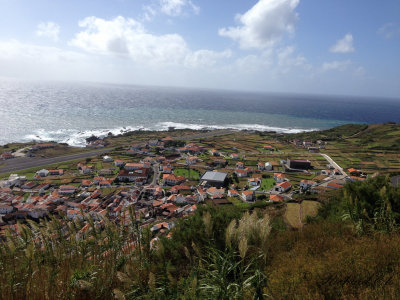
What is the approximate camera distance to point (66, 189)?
105 ft

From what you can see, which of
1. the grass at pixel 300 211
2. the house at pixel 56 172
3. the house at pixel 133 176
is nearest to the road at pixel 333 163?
the grass at pixel 300 211

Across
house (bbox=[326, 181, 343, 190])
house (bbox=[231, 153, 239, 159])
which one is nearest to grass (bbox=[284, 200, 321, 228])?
house (bbox=[326, 181, 343, 190])

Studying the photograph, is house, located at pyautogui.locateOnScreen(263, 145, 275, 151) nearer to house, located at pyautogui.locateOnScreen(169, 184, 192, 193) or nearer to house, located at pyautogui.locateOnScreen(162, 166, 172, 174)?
house, located at pyautogui.locateOnScreen(162, 166, 172, 174)

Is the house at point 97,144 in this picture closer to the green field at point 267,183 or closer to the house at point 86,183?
the house at point 86,183

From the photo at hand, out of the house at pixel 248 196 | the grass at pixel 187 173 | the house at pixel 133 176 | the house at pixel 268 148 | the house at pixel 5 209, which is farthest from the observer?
the house at pixel 268 148

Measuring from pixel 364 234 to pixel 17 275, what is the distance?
7.43m

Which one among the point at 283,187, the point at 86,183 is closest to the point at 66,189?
the point at 86,183

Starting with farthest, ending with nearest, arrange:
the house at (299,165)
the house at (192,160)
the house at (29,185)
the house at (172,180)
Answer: the house at (192,160) < the house at (299,165) < the house at (172,180) < the house at (29,185)

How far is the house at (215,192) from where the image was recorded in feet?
95.9

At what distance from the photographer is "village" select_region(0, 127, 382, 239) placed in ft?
84.4

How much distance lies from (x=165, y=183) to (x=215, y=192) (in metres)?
9.34

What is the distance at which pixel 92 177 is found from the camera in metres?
37.9

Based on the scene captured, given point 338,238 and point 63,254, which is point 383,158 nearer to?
point 338,238

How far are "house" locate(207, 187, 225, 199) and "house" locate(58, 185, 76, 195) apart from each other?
19289 millimetres
